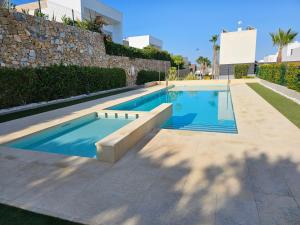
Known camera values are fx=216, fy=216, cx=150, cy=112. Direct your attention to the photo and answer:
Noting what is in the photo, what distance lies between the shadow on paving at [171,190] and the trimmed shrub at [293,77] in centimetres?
810

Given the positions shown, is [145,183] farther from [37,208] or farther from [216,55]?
[216,55]

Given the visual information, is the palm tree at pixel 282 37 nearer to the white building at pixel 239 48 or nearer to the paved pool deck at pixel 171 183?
the white building at pixel 239 48

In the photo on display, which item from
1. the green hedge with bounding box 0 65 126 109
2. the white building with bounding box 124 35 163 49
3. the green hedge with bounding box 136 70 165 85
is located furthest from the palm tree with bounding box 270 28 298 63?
the green hedge with bounding box 0 65 126 109

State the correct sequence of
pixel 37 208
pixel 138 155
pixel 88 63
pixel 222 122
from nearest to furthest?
pixel 37 208, pixel 138 155, pixel 222 122, pixel 88 63

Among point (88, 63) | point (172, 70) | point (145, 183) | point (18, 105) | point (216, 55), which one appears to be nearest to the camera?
point (145, 183)

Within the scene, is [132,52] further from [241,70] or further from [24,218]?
[24,218]

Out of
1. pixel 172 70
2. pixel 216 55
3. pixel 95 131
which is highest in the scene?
pixel 216 55

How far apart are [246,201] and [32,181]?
3.07 meters

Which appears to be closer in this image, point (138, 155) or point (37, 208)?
point (37, 208)

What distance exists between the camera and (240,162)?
3828 mm

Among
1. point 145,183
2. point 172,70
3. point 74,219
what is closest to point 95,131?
point 145,183

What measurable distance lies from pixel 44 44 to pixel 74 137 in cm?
767

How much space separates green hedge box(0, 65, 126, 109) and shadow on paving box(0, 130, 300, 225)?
23.1 ft

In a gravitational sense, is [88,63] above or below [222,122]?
above
